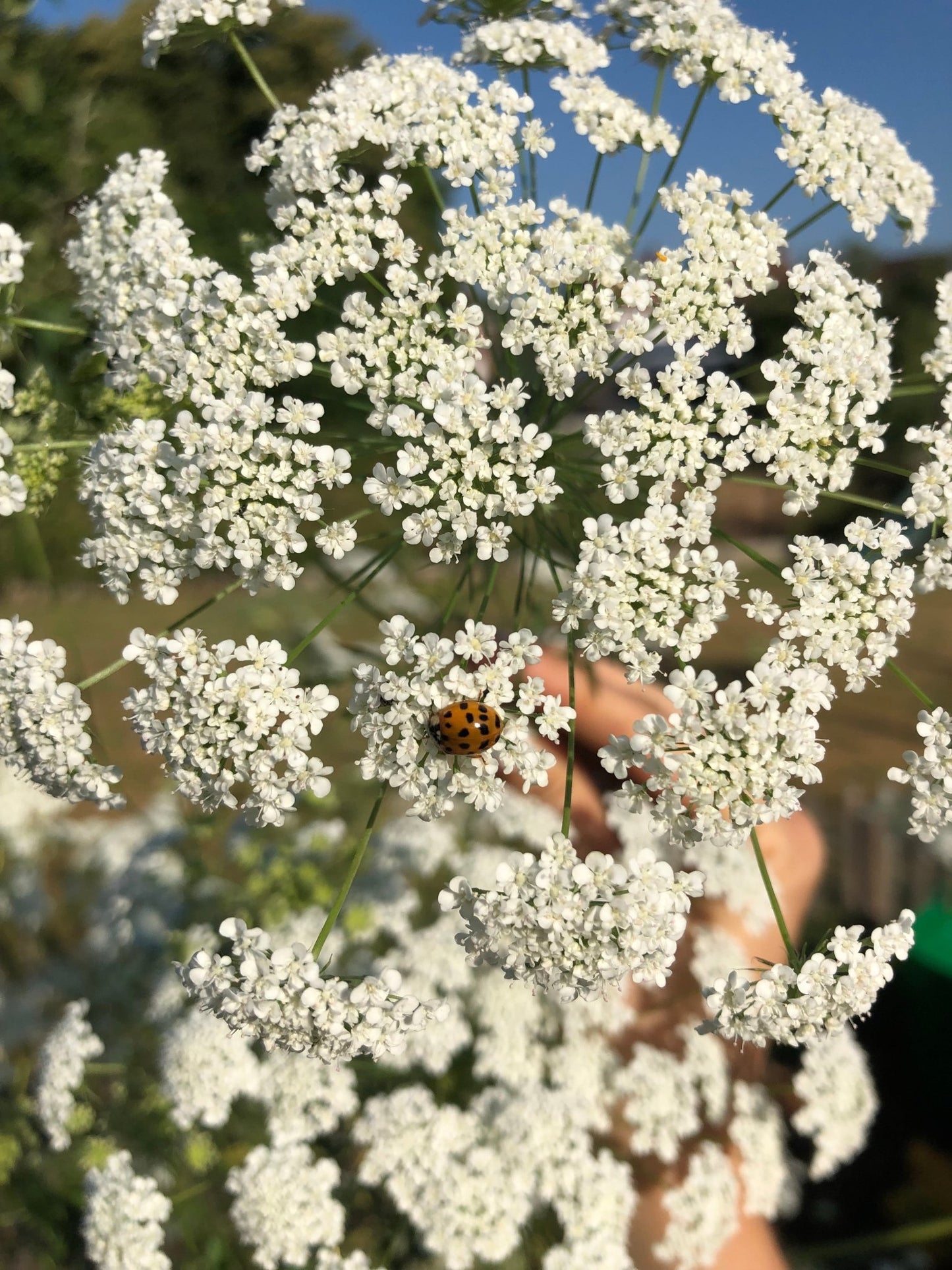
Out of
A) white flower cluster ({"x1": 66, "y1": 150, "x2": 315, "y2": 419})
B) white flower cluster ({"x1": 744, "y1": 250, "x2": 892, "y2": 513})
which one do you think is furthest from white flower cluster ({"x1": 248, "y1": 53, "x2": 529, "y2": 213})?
white flower cluster ({"x1": 744, "y1": 250, "x2": 892, "y2": 513})

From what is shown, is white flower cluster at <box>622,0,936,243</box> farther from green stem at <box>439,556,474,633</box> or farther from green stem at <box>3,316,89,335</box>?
green stem at <box>3,316,89,335</box>

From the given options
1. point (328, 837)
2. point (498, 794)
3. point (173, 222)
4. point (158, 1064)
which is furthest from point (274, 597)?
point (498, 794)

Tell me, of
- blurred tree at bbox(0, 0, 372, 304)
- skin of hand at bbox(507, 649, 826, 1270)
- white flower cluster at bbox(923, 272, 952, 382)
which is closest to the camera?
white flower cluster at bbox(923, 272, 952, 382)

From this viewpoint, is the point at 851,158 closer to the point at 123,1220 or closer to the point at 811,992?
the point at 811,992

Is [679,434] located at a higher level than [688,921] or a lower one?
higher

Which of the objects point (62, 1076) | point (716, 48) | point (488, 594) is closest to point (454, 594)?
point (488, 594)

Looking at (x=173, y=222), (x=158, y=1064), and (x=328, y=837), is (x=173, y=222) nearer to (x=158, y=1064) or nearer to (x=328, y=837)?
(x=328, y=837)
